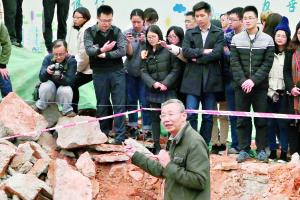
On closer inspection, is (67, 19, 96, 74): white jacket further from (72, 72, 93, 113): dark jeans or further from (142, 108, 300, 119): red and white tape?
(142, 108, 300, 119): red and white tape

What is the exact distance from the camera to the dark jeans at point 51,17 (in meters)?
11.2

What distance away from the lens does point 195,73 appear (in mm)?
8648

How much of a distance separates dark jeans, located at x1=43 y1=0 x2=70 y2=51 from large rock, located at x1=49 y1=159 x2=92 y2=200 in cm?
382

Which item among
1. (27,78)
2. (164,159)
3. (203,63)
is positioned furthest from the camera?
(27,78)

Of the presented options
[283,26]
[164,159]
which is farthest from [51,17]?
[164,159]

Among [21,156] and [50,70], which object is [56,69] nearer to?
[50,70]

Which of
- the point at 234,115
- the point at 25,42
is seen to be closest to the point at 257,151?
the point at 234,115

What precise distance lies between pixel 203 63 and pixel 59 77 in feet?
7.30

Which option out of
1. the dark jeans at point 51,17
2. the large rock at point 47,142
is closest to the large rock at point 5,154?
the large rock at point 47,142

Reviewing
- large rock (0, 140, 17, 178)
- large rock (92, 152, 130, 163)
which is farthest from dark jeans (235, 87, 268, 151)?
large rock (0, 140, 17, 178)

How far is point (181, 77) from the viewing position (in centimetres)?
889

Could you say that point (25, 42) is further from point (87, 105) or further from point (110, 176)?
point (110, 176)

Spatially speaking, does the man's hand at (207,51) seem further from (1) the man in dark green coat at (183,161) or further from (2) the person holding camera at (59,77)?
(1) the man in dark green coat at (183,161)

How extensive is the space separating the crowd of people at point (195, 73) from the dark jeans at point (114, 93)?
0.05 ft
